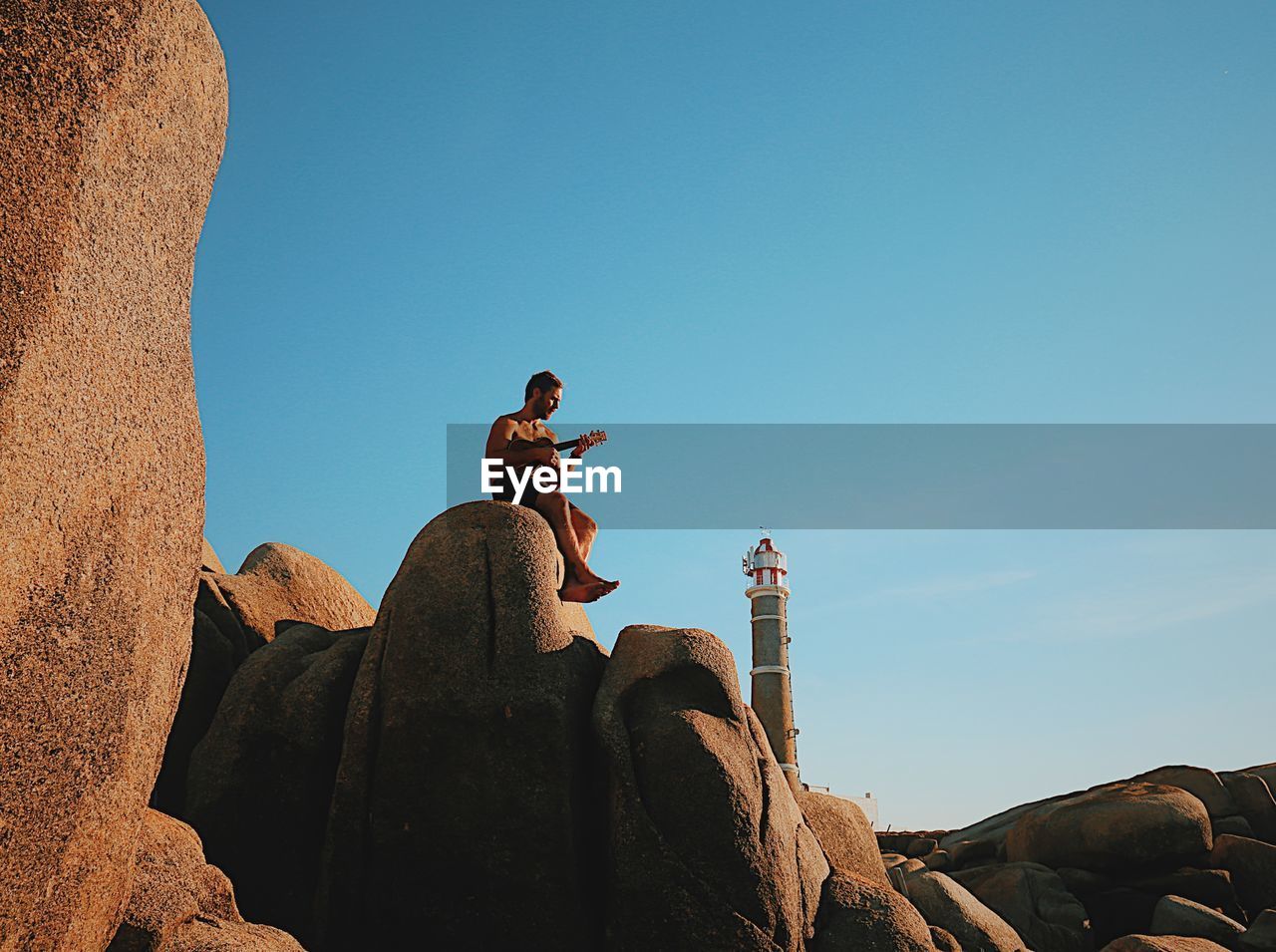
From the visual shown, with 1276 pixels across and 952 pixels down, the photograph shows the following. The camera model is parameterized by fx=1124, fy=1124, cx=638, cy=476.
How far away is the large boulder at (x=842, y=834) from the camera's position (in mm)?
10789

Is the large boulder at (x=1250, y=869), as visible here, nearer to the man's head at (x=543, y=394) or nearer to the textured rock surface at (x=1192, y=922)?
the textured rock surface at (x=1192, y=922)

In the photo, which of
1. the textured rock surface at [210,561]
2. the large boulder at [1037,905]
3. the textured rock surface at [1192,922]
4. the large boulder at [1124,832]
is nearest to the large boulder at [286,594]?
the textured rock surface at [210,561]

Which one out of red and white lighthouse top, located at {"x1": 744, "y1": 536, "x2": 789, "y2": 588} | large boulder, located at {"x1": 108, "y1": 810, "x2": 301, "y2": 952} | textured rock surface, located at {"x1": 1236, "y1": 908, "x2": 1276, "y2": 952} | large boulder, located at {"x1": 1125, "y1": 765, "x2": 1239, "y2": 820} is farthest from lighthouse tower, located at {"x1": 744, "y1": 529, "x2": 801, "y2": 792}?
large boulder, located at {"x1": 108, "y1": 810, "x2": 301, "y2": 952}

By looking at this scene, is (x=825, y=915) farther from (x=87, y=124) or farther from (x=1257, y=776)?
(x=1257, y=776)

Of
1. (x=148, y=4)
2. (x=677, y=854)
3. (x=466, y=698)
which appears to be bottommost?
(x=677, y=854)

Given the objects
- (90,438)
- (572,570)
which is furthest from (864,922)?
(90,438)

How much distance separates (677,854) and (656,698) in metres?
1.15

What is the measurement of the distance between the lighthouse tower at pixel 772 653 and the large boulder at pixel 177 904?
1039 inches

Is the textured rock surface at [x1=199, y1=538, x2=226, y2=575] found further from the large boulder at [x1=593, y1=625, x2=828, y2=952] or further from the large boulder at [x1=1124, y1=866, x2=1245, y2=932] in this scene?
the large boulder at [x1=1124, y1=866, x2=1245, y2=932]

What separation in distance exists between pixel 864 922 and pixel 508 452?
4.84m

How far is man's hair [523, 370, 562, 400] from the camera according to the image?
1040 centimetres

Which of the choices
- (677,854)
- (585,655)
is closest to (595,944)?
(677,854)

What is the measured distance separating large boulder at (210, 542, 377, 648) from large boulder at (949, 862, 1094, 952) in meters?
8.78

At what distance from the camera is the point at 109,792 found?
4203 mm
